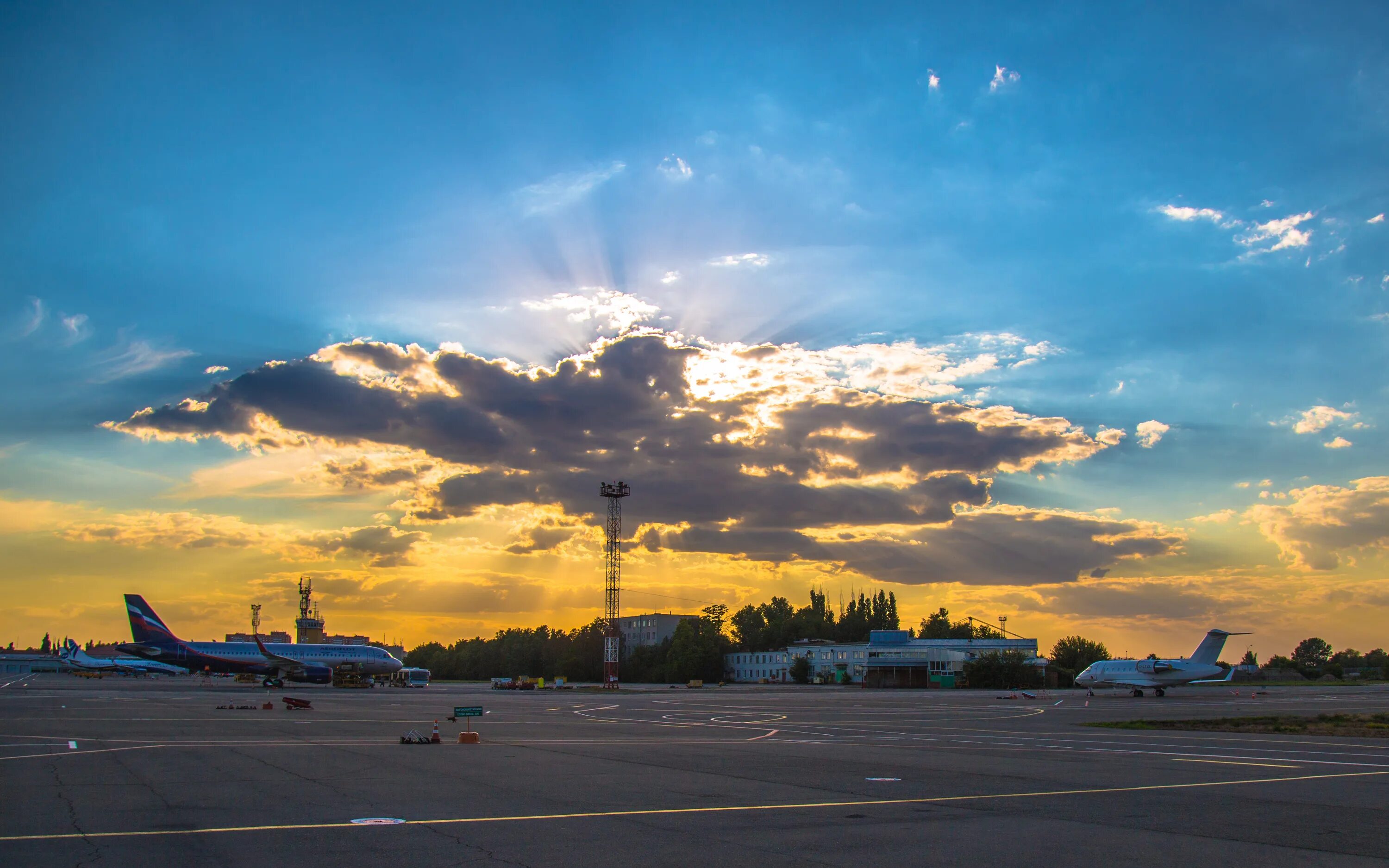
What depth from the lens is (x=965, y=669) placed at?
407 feet

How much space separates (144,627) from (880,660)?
94.7m

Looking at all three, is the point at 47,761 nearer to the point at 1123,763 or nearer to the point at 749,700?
the point at 1123,763

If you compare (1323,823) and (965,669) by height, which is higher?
(1323,823)

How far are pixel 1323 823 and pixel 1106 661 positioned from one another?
261 ft

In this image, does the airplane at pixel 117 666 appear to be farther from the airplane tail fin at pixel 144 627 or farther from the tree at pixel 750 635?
the tree at pixel 750 635

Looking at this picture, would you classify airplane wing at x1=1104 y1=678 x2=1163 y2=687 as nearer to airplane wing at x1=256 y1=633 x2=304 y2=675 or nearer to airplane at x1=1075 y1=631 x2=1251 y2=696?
airplane at x1=1075 y1=631 x2=1251 y2=696

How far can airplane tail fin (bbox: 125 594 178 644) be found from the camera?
87688 millimetres

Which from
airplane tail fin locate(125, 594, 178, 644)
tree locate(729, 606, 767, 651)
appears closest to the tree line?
tree locate(729, 606, 767, 651)

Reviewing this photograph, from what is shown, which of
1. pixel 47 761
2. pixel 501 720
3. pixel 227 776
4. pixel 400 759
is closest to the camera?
pixel 227 776

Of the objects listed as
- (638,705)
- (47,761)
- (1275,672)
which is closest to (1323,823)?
(47,761)

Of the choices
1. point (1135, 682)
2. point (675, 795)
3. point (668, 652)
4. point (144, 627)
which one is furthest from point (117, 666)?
point (675, 795)

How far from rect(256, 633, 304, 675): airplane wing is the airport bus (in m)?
12.1

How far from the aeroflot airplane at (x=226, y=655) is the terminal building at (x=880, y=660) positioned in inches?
2853

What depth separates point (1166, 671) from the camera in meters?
78.3
